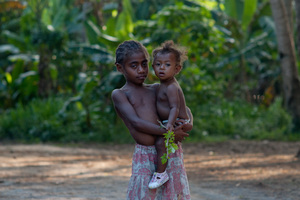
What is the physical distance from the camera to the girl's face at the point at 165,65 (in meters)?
2.56

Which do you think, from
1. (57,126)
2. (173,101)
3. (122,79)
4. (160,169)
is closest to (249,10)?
(122,79)

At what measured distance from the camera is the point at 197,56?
11.5 metres

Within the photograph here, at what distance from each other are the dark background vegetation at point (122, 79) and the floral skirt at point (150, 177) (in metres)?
7.01

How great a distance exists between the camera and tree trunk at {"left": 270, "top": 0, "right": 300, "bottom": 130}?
867 cm

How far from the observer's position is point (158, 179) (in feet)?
8.29

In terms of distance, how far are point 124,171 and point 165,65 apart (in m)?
4.28

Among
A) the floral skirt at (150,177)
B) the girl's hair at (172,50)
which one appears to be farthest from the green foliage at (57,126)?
the girl's hair at (172,50)

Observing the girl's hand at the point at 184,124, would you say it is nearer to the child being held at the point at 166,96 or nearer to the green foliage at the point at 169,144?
the child being held at the point at 166,96

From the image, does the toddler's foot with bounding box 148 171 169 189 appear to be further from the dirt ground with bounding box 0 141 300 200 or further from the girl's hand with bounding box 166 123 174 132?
the dirt ground with bounding box 0 141 300 200

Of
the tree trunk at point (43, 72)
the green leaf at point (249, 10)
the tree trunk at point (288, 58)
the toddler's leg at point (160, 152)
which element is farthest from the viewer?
the tree trunk at point (43, 72)

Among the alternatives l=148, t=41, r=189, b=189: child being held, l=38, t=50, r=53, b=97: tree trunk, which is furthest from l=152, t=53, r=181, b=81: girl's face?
l=38, t=50, r=53, b=97: tree trunk

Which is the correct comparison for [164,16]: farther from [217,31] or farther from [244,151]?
[244,151]

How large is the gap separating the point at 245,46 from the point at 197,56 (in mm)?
1872

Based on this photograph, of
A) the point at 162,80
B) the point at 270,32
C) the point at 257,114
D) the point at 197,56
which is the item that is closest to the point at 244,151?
the point at 257,114
